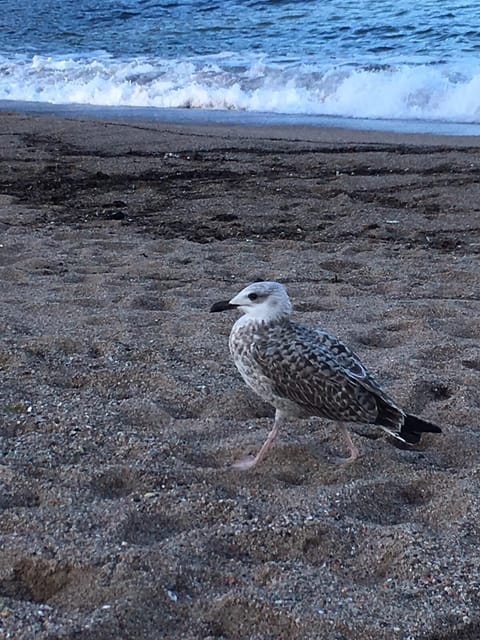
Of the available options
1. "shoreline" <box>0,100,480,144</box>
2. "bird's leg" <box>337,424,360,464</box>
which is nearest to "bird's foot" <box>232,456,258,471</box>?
"bird's leg" <box>337,424,360,464</box>

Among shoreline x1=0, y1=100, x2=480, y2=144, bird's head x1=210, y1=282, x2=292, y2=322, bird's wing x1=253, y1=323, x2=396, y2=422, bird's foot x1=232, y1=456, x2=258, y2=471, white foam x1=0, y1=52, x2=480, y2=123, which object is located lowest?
bird's foot x1=232, y1=456, x2=258, y2=471

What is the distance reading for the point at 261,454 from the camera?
3453mm

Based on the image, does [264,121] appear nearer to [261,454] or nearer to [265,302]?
[265,302]

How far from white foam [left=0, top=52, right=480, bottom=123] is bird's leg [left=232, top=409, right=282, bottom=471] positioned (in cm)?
1086

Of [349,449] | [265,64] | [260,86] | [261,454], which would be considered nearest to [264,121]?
[260,86]

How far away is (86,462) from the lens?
133 inches

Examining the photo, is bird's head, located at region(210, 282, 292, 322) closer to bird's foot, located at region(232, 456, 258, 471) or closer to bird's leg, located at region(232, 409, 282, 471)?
bird's leg, located at region(232, 409, 282, 471)

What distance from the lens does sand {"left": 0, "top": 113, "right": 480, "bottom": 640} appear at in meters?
2.60

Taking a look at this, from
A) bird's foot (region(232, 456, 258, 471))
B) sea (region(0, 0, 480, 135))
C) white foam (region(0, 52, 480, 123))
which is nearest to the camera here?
bird's foot (region(232, 456, 258, 471))

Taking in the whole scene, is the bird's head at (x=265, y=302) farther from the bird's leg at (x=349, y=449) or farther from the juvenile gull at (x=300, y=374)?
the bird's leg at (x=349, y=449)

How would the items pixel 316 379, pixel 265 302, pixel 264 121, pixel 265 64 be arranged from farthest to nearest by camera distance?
pixel 265 64, pixel 264 121, pixel 265 302, pixel 316 379

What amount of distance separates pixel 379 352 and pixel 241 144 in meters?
6.65

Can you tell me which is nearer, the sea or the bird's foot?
the bird's foot

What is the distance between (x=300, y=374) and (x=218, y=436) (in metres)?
0.50
